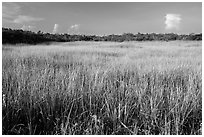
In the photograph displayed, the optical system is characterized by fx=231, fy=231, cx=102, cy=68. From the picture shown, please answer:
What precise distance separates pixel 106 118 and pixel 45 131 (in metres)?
0.57

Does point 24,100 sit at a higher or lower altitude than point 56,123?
higher

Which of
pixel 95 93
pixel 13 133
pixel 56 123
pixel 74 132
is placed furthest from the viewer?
pixel 95 93

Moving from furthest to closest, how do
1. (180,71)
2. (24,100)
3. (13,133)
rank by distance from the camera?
1. (180,71)
2. (24,100)
3. (13,133)

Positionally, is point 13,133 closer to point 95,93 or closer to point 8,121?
point 8,121

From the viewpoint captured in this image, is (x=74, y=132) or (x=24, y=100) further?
(x=24, y=100)

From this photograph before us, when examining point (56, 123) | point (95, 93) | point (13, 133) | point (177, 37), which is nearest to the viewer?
point (13, 133)

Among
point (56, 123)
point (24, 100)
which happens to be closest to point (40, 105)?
point (24, 100)

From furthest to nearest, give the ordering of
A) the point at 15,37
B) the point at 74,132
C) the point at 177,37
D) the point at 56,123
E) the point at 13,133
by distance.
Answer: the point at 177,37, the point at 15,37, the point at 56,123, the point at 13,133, the point at 74,132

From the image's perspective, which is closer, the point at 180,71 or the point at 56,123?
the point at 56,123

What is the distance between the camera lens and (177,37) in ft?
79.0

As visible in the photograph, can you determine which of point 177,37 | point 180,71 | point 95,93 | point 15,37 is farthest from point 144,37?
point 95,93

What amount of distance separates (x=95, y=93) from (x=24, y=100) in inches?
30.2

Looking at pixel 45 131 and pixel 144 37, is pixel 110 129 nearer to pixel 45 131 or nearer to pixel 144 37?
pixel 45 131

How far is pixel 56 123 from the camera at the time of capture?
2170 millimetres
